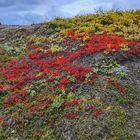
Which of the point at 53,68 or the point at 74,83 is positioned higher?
the point at 53,68

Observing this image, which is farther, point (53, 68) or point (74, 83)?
point (53, 68)

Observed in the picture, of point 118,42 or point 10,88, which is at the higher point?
point 118,42

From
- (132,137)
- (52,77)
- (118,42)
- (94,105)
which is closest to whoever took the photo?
(132,137)

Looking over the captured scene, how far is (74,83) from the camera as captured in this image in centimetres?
1555

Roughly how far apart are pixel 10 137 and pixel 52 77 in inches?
129

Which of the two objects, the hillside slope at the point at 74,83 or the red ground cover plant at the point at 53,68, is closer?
the hillside slope at the point at 74,83

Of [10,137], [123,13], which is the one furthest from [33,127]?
[123,13]

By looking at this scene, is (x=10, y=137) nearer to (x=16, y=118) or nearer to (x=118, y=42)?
(x=16, y=118)

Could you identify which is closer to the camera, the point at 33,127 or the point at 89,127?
the point at 89,127

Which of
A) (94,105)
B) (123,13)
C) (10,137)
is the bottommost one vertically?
(10,137)

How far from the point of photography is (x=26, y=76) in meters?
17.1

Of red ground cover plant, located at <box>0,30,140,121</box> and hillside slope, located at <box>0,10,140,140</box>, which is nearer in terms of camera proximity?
hillside slope, located at <box>0,10,140,140</box>

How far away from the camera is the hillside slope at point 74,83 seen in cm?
1351

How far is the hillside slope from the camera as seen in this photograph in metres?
13.5
